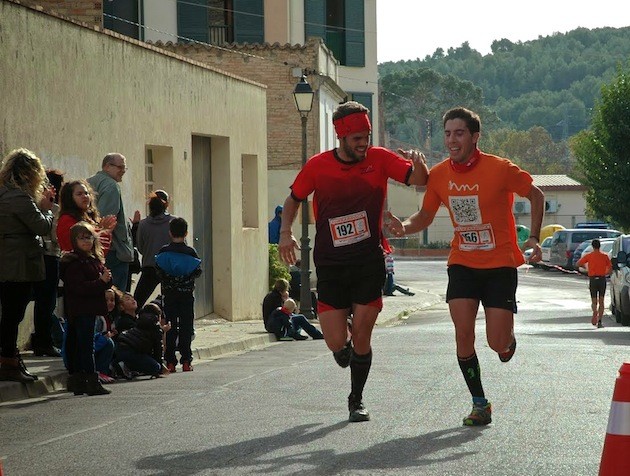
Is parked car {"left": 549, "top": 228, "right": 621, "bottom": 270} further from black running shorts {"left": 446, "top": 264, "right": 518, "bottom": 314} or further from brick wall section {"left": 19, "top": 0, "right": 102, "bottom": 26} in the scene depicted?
black running shorts {"left": 446, "top": 264, "right": 518, "bottom": 314}

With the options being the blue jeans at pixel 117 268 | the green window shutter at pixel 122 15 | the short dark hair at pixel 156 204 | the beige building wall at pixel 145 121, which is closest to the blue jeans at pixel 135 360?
the blue jeans at pixel 117 268

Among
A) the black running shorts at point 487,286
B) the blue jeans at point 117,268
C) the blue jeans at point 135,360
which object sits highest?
the black running shorts at point 487,286

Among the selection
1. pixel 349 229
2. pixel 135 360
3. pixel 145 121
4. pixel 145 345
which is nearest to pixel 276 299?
pixel 145 121

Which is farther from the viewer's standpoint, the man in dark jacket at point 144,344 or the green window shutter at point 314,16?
the green window shutter at point 314,16

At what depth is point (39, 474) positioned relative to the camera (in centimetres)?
808

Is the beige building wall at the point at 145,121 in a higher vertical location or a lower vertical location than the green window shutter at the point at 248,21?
lower

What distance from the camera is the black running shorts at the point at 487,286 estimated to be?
10.0m

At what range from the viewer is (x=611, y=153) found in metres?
64.0

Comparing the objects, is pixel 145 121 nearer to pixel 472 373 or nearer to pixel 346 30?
pixel 472 373

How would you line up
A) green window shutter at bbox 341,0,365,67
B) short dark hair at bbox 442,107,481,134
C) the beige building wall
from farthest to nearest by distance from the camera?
green window shutter at bbox 341,0,365,67, the beige building wall, short dark hair at bbox 442,107,481,134

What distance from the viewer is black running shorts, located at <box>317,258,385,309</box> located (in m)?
10.1

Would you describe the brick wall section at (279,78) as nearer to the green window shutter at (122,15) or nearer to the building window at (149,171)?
the green window shutter at (122,15)

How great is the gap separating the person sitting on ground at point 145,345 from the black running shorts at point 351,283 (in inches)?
184

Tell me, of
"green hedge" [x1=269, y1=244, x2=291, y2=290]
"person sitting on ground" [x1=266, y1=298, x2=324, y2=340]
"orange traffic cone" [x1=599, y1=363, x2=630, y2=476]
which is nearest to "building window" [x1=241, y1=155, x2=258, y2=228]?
"green hedge" [x1=269, y1=244, x2=291, y2=290]
